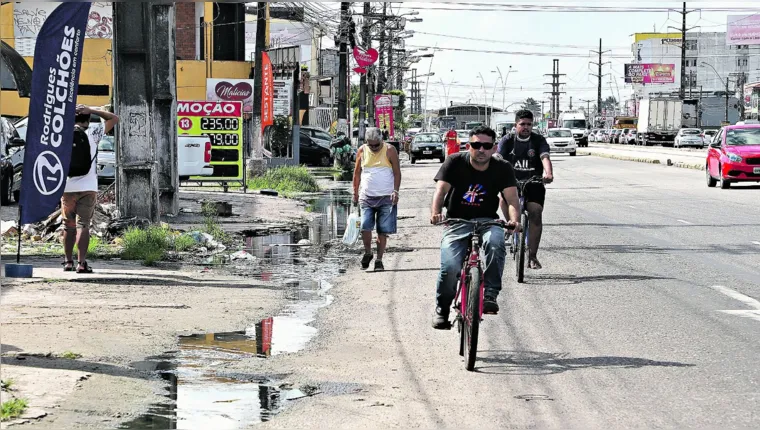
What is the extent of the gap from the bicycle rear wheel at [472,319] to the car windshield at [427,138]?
2063 inches

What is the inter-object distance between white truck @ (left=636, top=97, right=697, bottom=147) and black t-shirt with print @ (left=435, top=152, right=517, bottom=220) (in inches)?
3277

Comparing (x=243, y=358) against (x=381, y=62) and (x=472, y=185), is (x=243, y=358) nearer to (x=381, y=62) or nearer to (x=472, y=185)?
(x=472, y=185)

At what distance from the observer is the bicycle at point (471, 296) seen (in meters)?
8.11

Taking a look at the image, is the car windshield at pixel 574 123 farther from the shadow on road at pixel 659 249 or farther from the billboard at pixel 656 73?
the shadow on road at pixel 659 249

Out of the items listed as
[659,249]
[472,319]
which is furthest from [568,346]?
[659,249]

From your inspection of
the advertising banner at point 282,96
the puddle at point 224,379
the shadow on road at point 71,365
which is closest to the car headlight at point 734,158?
the puddle at point 224,379

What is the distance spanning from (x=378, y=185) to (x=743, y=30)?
10695 cm

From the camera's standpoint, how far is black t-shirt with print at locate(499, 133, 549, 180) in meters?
13.6

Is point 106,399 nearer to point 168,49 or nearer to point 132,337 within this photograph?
point 132,337

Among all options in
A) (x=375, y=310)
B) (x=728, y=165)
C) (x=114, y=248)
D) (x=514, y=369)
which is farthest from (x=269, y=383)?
(x=728, y=165)

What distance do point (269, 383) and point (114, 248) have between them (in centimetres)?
903

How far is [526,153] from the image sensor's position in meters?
13.6

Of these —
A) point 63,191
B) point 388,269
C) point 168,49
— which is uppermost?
point 168,49

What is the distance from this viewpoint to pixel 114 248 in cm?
1641
